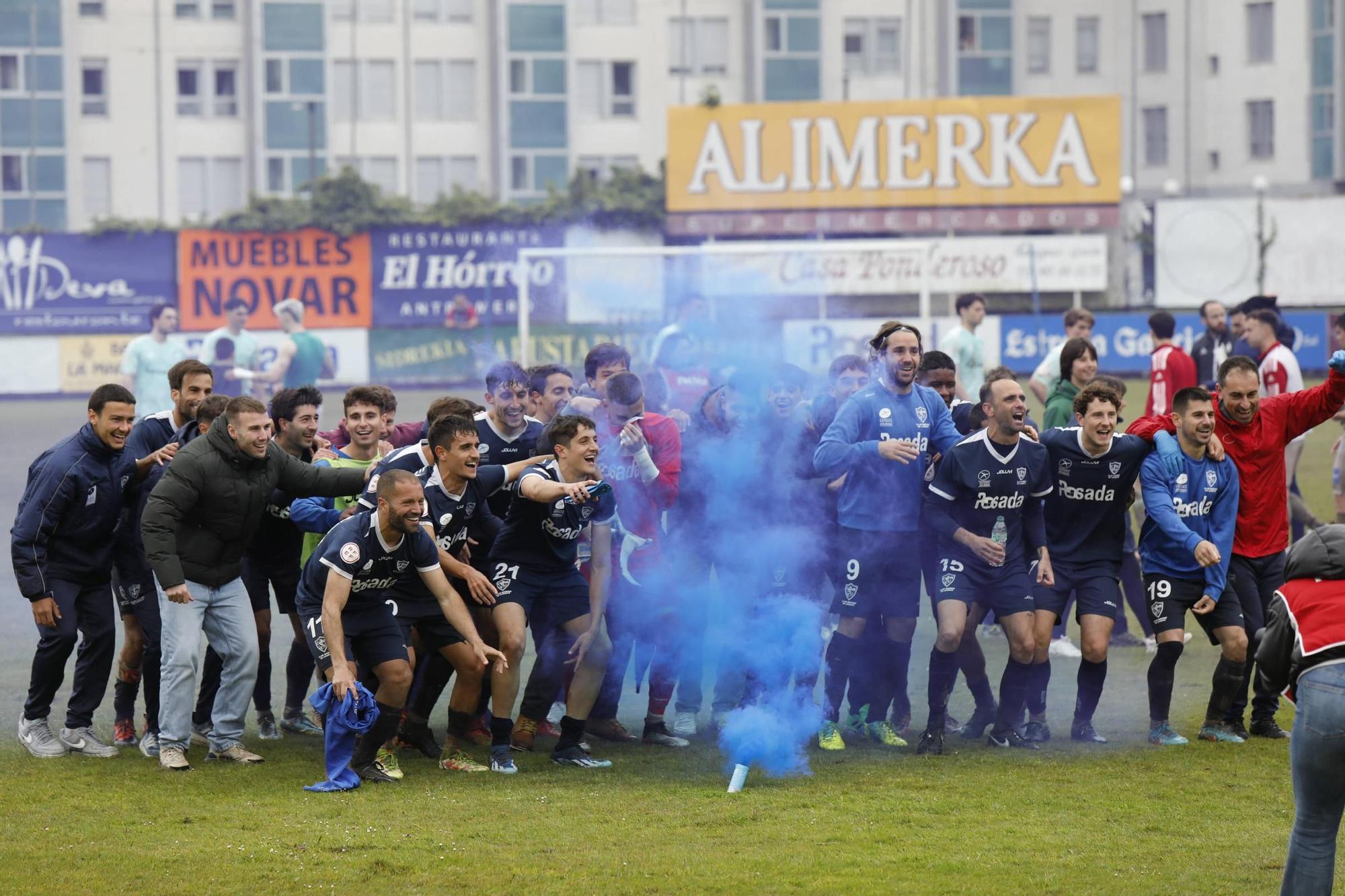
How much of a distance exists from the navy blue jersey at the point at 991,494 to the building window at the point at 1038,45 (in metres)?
48.9

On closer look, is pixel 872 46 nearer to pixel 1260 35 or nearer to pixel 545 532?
pixel 1260 35

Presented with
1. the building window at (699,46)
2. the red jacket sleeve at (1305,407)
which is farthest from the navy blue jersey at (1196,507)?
the building window at (699,46)

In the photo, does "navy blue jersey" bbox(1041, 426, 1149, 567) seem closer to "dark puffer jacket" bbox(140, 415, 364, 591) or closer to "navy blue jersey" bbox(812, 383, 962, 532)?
"navy blue jersey" bbox(812, 383, 962, 532)

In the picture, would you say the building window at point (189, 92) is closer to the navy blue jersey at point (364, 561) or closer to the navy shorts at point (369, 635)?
the navy blue jersey at point (364, 561)

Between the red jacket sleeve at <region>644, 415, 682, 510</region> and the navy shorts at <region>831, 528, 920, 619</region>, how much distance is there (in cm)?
100

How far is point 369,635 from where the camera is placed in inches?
291

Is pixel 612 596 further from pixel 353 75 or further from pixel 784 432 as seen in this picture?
pixel 353 75

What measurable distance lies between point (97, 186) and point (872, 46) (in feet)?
84.2

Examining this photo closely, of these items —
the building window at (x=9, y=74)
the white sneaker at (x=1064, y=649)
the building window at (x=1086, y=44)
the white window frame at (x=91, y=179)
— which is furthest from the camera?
the building window at (x=1086, y=44)

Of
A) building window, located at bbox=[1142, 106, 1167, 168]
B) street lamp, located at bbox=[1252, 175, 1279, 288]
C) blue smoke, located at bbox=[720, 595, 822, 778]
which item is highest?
building window, located at bbox=[1142, 106, 1167, 168]

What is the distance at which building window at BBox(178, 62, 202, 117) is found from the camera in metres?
49.8

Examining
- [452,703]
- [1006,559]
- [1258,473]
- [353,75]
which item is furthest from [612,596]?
[353,75]

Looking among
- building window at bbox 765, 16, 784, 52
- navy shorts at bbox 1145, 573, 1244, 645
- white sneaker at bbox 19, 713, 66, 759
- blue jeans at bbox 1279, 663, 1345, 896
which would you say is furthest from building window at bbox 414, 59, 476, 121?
blue jeans at bbox 1279, 663, 1345, 896

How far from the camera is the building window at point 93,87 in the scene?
4919 cm
